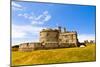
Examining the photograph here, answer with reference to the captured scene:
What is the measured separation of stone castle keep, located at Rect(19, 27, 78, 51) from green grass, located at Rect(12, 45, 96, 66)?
61mm

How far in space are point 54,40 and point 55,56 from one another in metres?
0.24

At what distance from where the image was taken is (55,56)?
3111 mm

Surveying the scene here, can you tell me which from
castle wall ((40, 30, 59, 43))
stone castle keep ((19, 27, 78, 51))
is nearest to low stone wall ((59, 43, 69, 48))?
stone castle keep ((19, 27, 78, 51))

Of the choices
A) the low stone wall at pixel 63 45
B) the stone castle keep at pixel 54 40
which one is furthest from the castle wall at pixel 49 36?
the low stone wall at pixel 63 45

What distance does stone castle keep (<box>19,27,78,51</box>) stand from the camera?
300cm

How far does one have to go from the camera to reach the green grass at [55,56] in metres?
2.92

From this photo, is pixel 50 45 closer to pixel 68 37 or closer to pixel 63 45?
pixel 63 45

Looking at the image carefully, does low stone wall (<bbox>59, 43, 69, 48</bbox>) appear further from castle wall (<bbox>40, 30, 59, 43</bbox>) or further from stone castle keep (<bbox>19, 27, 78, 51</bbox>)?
castle wall (<bbox>40, 30, 59, 43</bbox>)

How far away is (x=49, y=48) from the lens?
3.09m

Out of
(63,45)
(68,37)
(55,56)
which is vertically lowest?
(55,56)

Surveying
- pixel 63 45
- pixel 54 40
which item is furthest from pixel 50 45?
pixel 63 45

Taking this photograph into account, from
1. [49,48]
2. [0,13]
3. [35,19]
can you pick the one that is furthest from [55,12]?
[0,13]

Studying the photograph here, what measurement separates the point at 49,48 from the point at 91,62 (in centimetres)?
75

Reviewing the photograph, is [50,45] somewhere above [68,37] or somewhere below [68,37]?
below
